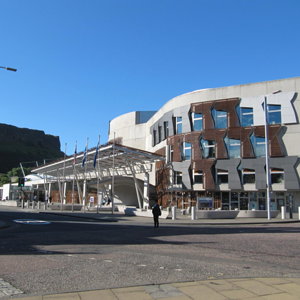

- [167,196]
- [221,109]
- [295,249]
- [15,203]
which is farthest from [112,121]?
[295,249]

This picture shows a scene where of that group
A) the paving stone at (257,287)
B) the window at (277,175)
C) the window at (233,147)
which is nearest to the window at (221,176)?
the window at (233,147)

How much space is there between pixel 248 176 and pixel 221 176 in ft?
10.7

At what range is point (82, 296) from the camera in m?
5.54

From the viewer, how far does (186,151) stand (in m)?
47.6

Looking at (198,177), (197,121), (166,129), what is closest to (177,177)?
(198,177)

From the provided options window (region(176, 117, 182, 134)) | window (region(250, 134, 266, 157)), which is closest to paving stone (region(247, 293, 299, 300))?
window (region(250, 134, 266, 157))

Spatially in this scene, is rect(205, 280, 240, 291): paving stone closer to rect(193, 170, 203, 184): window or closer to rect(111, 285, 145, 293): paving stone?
rect(111, 285, 145, 293): paving stone

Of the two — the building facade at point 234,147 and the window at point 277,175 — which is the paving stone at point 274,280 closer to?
the building facade at point 234,147

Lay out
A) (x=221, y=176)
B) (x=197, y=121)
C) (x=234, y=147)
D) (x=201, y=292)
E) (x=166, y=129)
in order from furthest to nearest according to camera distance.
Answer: (x=166, y=129) < (x=197, y=121) < (x=221, y=176) < (x=234, y=147) < (x=201, y=292)

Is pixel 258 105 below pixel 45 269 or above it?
above

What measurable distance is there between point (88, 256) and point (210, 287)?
4532mm

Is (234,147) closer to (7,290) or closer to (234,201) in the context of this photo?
(234,201)

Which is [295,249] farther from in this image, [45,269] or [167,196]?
[167,196]

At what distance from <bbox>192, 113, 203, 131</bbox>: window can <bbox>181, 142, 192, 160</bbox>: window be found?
7.55 ft
